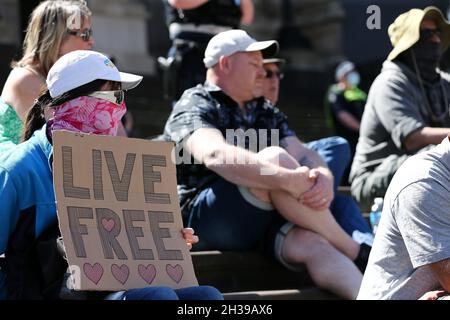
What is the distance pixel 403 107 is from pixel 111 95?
264 centimetres

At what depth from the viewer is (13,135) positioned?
17.7ft

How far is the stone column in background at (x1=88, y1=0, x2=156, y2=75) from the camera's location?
1593 cm

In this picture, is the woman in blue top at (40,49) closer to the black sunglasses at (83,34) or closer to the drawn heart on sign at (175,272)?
the black sunglasses at (83,34)

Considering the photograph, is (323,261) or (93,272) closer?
(93,272)

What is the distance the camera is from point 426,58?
22.9 feet

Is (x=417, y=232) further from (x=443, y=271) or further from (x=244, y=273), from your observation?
(x=244, y=273)

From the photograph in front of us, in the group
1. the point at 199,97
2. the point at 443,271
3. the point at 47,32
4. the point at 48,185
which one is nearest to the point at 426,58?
the point at 199,97

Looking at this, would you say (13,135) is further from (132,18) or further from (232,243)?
(132,18)

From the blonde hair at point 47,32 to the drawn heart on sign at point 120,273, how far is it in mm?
1661

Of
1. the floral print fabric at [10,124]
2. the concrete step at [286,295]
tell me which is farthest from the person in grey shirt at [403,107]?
the floral print fabric at [10,124]

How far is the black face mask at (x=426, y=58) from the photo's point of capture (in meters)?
6.96

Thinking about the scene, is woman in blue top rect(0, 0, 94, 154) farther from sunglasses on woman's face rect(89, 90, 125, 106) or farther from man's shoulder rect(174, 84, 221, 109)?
sunglasses on woman's face rect(89, 90, 125, 106)

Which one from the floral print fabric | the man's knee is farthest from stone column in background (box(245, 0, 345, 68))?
the floral print fabric

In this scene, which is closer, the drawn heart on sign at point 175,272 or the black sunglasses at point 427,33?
the drawn heart on sign at point 175,272
